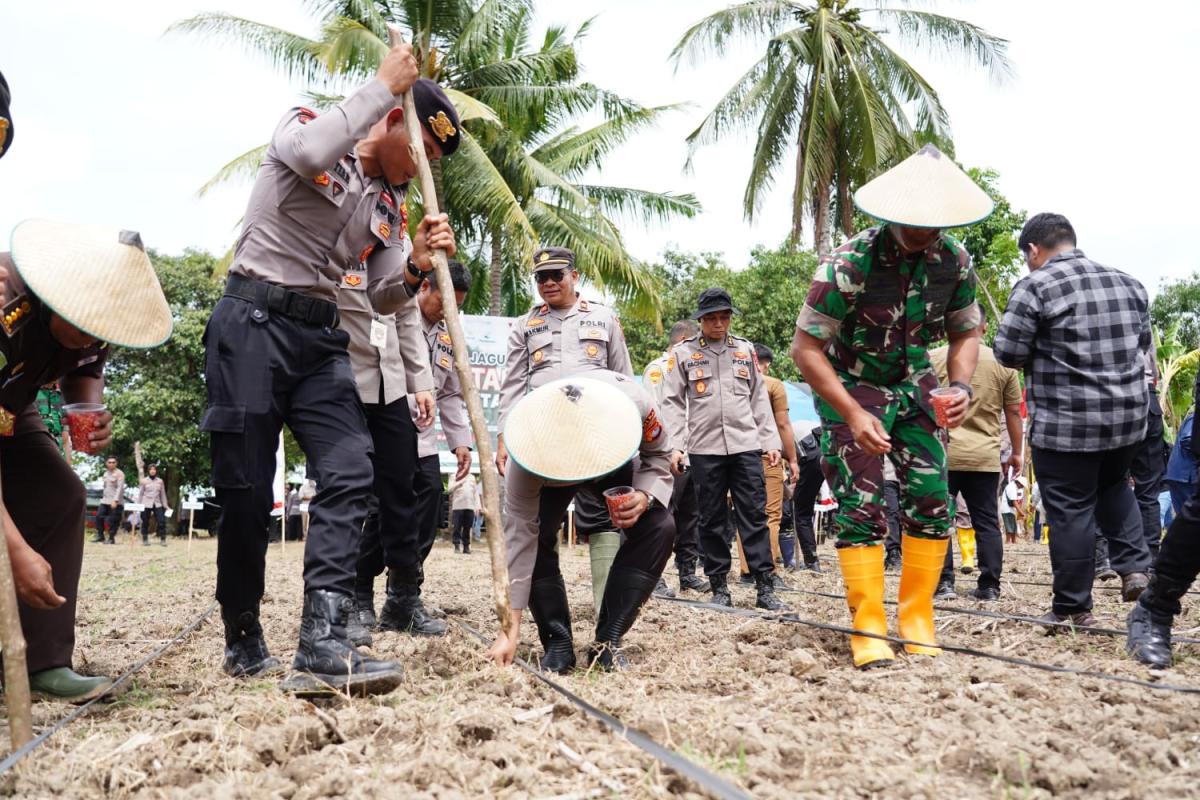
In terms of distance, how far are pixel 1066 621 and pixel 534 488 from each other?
266 centimetres

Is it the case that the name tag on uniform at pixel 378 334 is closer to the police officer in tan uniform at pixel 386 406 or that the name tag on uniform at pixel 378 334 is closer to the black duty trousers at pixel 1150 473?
the police officer in tan uniform at pixel 386 406

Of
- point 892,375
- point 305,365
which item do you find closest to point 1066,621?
point 892,375

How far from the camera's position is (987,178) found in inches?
1123

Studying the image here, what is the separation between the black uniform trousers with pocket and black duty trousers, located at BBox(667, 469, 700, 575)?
4.63 m

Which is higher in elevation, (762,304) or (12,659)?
(762,304)

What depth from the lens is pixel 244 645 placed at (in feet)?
11.8

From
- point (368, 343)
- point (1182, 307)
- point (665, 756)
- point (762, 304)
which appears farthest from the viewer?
point (1182, 307)

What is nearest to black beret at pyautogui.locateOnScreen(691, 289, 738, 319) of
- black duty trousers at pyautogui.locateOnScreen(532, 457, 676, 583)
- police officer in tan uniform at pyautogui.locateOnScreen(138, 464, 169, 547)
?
black duty trousers at pyautogui.locateOnScreen(532, 457, 676, 583)

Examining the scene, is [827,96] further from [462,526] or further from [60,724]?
[60,724]

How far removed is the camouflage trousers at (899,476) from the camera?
13.3 feet

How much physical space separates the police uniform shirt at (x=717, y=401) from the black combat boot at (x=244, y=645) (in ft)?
11.3

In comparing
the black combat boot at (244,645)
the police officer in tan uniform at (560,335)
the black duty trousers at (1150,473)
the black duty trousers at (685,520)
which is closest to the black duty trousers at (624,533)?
the black combat boot at (244,645)

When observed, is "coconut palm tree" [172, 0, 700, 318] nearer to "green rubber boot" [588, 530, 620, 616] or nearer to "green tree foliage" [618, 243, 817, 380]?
"green tree foliage" [618, 243, 817, 380]

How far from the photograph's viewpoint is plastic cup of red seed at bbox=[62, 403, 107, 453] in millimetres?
3416
